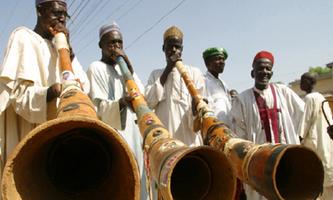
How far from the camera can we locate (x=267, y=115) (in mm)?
3963

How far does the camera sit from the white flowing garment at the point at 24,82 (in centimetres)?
223

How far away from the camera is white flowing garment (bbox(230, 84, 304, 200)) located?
3914mm

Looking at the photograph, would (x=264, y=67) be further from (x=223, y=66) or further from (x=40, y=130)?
(x=40, y=130)

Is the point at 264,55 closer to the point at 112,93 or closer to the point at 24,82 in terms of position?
the point at 112,93

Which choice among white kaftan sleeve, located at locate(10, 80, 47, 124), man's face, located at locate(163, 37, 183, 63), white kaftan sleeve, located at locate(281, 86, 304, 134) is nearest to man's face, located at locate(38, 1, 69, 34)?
white kaftan sleeve, located at locate(10, 80, 47, 124)

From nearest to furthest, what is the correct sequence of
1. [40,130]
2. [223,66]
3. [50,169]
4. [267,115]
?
[40,130] → [50,169] → [267,115] → [223,66]

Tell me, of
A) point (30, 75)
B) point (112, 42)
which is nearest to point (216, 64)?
point (112, 42)

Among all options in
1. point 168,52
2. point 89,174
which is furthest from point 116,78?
point 89,174

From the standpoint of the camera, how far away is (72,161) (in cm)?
182

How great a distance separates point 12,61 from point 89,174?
1.00 metres

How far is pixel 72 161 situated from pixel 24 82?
752mm

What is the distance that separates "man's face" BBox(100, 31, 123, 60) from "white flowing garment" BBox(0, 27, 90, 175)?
3.32 feet

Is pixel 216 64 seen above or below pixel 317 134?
above

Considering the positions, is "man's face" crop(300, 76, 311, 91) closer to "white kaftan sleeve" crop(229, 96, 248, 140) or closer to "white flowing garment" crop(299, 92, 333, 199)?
"white flowing garment" crop(299, 92, 333, 199)
